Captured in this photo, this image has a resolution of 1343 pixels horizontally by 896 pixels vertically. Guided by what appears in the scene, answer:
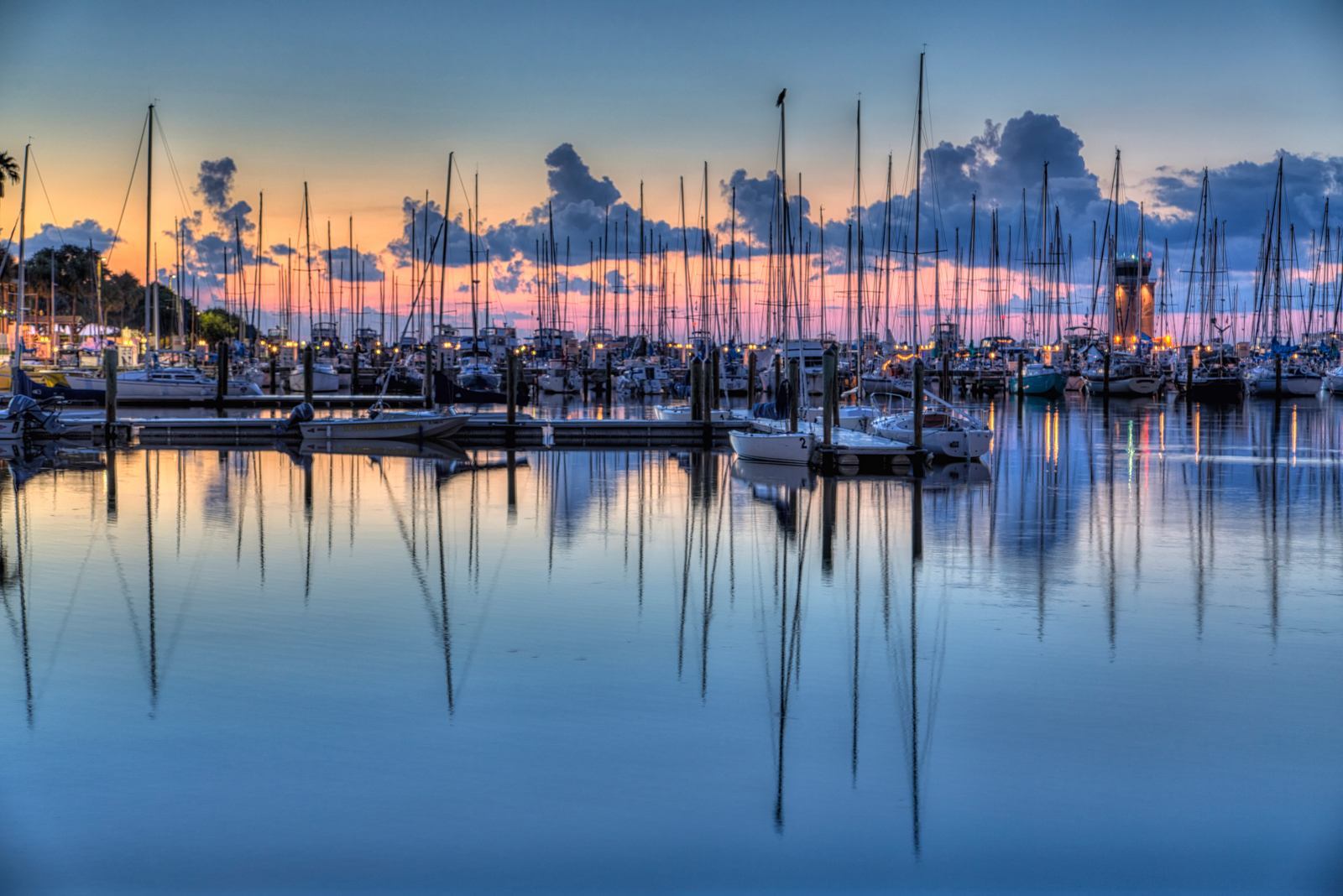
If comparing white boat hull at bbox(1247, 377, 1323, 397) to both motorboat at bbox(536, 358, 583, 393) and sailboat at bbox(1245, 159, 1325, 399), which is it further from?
motorboat at bbox(536, 358, 583, 393)

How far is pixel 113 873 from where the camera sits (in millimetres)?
7527

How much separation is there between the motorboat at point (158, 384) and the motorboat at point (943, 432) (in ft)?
130

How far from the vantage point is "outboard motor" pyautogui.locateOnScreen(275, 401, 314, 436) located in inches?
1647

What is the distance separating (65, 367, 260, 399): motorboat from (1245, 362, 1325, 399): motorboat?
211ft

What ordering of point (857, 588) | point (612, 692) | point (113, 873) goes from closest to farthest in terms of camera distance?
1. point (113, 873)
2. point (612, 692)
3. point (857, 588)

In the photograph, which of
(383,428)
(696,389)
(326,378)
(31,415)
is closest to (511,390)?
(383,428)

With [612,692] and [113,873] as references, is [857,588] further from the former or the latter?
[113,873]

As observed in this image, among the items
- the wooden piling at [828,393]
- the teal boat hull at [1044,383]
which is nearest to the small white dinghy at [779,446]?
the wooden piling at [828,393]

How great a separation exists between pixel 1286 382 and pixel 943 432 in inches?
2356

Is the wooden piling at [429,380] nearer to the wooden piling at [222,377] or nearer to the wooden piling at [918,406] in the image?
the wooden piling at [222,377]

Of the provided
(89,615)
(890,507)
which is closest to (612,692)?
(89,615)

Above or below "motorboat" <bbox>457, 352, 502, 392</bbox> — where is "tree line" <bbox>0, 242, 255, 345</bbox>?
above

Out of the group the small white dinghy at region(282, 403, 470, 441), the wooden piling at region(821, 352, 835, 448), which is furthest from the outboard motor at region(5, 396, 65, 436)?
the wooden piling at region(821, 352, 835, 448)

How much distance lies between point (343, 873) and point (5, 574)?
1218cm
